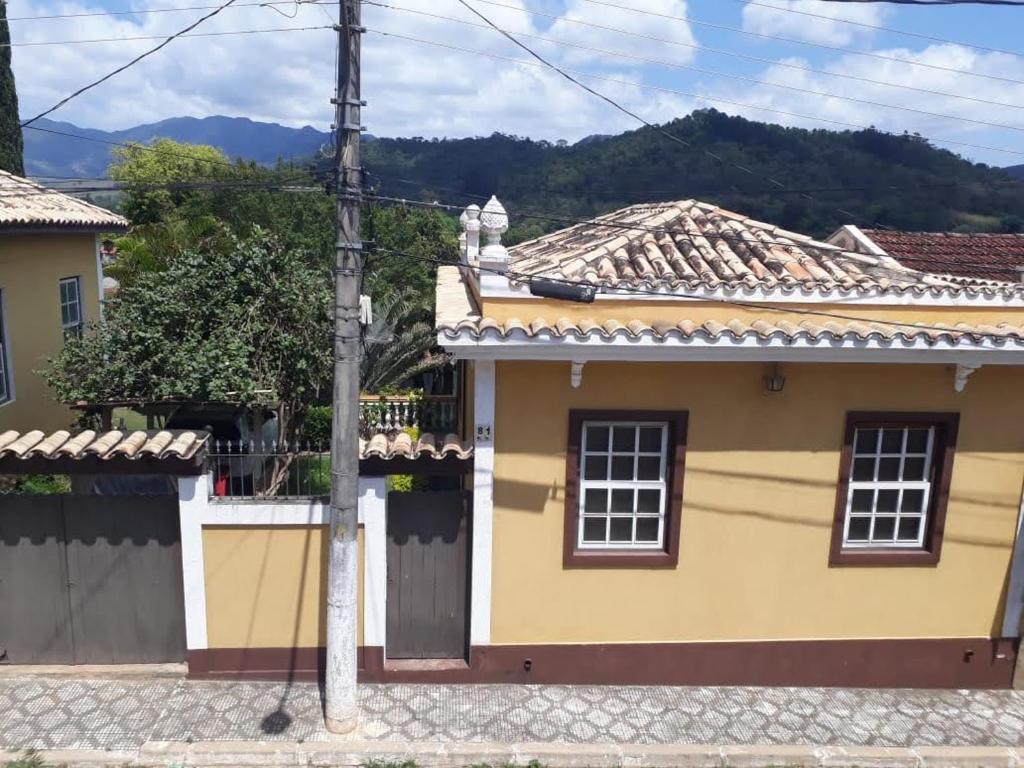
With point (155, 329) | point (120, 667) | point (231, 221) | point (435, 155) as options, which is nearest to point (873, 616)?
point (120, 667)

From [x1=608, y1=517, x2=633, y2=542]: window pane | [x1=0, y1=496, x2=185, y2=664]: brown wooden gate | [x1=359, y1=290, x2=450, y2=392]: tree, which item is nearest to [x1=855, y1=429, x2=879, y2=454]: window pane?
[x1=608, y1=517, x2=633, y2=542]: window pane

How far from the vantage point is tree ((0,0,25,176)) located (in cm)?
2244

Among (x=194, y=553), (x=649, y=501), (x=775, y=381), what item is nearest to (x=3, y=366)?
(x=194, y=553)

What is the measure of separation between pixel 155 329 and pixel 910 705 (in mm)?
8655

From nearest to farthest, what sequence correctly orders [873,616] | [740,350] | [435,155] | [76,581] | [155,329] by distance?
[740,350]
[76,581]
[873,616]
[155,329]
[435,155]

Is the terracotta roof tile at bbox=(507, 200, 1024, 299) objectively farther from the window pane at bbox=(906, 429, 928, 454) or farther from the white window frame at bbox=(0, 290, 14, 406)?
the white window frame at bbox=(0, 290, 14, 406)

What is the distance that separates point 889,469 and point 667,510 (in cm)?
209

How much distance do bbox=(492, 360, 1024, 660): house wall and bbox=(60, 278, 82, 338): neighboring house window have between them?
27.6 ft

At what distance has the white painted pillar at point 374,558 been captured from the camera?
262 inches

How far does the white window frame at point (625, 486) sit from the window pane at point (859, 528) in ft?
5.83

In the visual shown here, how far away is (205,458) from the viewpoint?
6.54 meters

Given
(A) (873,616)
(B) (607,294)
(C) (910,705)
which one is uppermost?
(B) (607,294)

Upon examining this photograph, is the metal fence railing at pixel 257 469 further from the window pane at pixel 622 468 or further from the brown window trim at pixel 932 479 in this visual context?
the brown window trim at pixel 932 479

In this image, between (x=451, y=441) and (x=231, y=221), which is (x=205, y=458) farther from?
(x=231, y=221)
